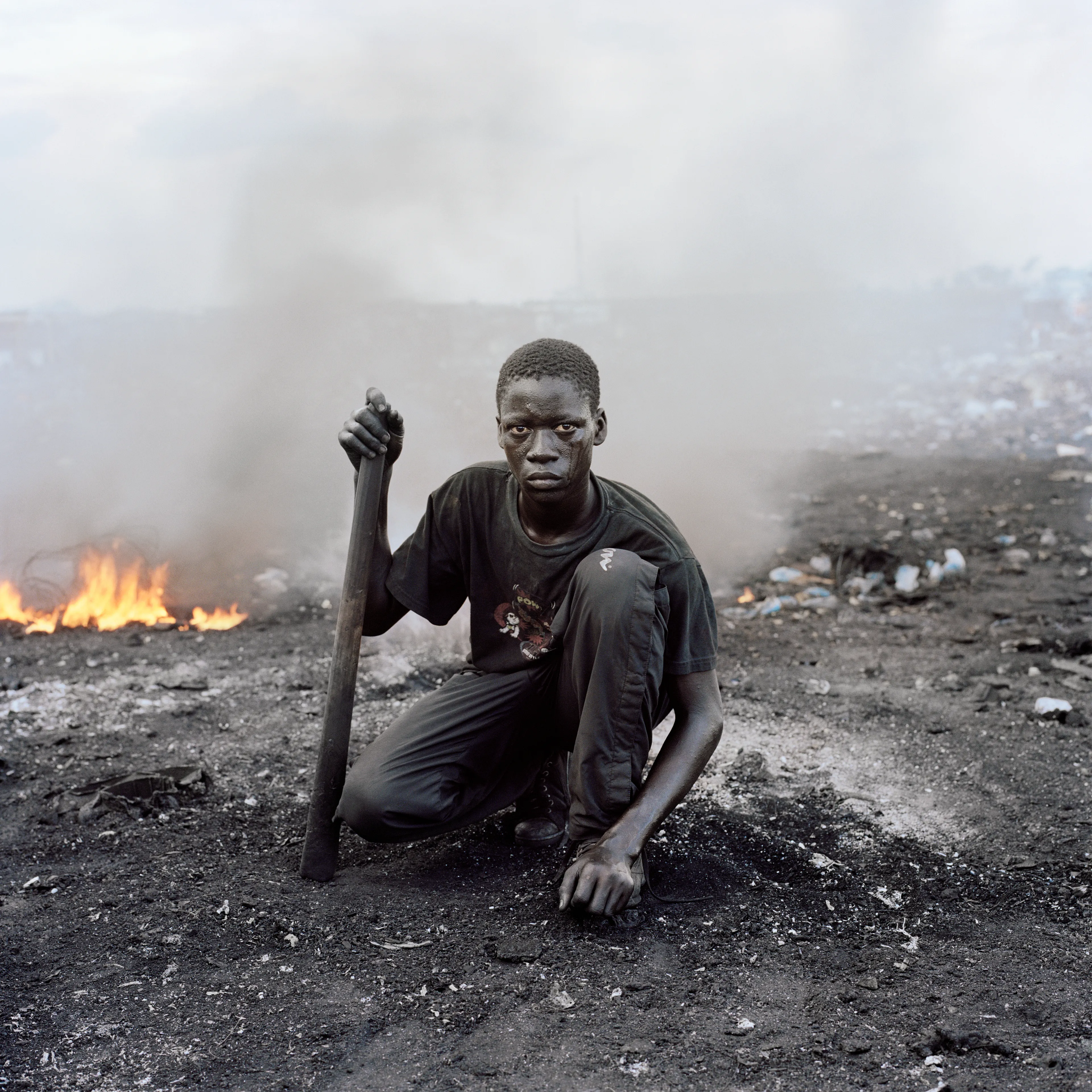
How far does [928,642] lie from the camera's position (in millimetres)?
5086

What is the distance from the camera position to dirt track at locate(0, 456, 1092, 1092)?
204 centimetres

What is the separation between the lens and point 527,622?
2.78 meters

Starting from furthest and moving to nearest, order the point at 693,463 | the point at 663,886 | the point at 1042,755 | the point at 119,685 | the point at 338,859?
the point at 693,463 < the point at 119,685 < the point at 1042,755 < the point at 338,859 < the point at 663,886

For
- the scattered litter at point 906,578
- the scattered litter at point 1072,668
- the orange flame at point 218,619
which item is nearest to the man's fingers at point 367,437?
the orange flame at point 218,619

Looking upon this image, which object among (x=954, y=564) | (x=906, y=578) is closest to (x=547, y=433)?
→ (x=906, y=578)

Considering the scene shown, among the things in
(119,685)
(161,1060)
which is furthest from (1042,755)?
(119,685)

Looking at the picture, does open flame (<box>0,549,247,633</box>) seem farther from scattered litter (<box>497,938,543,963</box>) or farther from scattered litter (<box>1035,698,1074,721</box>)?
scattered litter (<box>1035,698,1074,721</box>)

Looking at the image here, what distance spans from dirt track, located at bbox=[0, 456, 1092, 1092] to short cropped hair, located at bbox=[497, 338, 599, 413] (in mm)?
1270

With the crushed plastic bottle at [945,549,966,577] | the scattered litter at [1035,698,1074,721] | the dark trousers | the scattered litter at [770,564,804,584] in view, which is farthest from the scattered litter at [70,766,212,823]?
the crushed plastic bottle at [945,549,966,577]

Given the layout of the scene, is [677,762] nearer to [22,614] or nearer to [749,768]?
[749,768]

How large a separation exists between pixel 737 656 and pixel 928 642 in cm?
101

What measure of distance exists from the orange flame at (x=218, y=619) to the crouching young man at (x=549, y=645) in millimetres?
2803

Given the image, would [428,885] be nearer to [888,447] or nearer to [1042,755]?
[1042,755]

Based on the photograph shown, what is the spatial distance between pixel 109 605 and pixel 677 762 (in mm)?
4057
